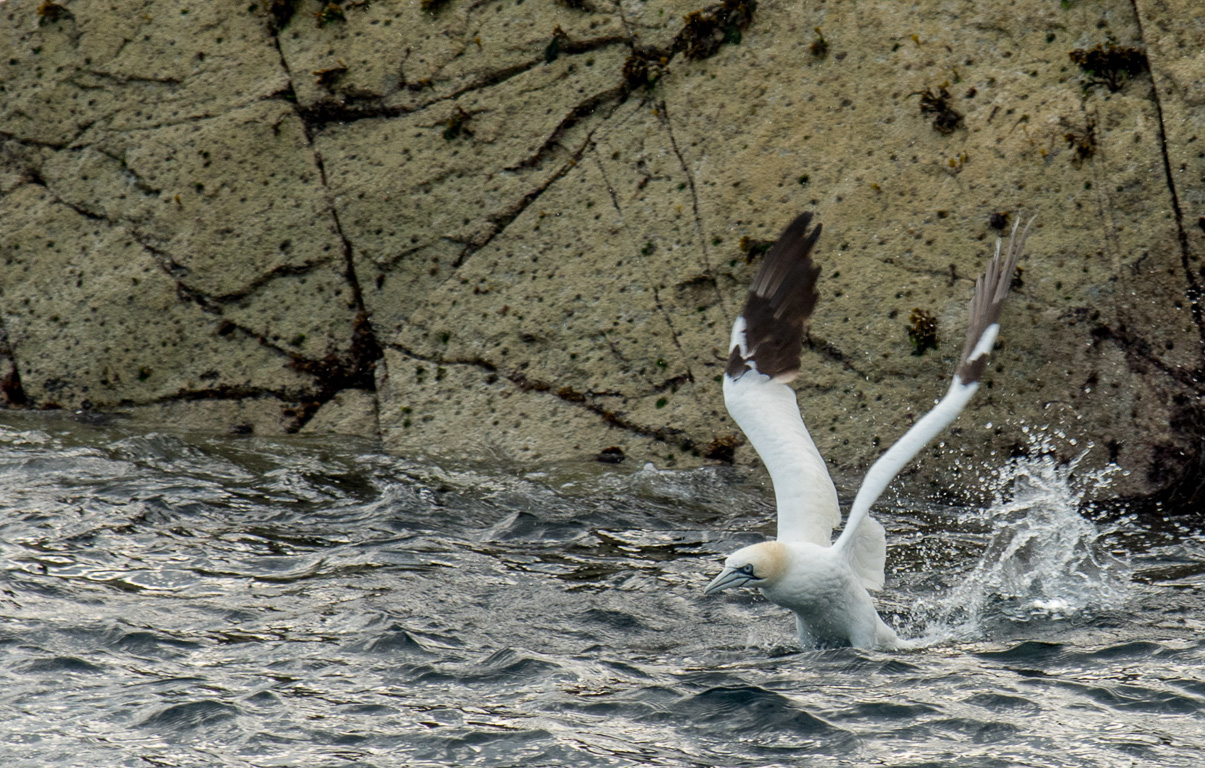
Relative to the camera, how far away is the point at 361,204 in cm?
1105

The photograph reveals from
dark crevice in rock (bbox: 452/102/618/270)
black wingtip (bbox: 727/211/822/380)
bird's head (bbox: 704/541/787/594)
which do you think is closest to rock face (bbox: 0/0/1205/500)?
dark crevice in rock (bbox: 452/102/618/270)

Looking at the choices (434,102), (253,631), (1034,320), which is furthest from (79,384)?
(1034,320)

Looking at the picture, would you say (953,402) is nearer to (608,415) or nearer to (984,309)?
(984,309)

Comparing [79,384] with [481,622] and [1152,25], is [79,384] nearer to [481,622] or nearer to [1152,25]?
[481,622]

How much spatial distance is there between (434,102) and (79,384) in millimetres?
3958

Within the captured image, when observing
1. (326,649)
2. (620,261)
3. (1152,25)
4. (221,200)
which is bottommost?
(326,649)

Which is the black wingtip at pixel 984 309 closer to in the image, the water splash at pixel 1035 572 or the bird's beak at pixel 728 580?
the water splash at pixel 1035 572

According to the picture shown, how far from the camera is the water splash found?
22.4 ft

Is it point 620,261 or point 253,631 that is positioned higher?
point 620,261

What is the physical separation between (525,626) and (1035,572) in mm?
2870

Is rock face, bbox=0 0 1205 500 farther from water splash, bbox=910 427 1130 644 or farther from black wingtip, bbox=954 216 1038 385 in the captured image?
black wingtip, bbox=954 216 1038 385

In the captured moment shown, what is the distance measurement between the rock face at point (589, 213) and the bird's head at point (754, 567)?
132 inches

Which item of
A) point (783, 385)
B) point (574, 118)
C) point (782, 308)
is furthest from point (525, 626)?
point (574, 118)

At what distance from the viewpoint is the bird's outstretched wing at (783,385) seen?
22.4 ft
